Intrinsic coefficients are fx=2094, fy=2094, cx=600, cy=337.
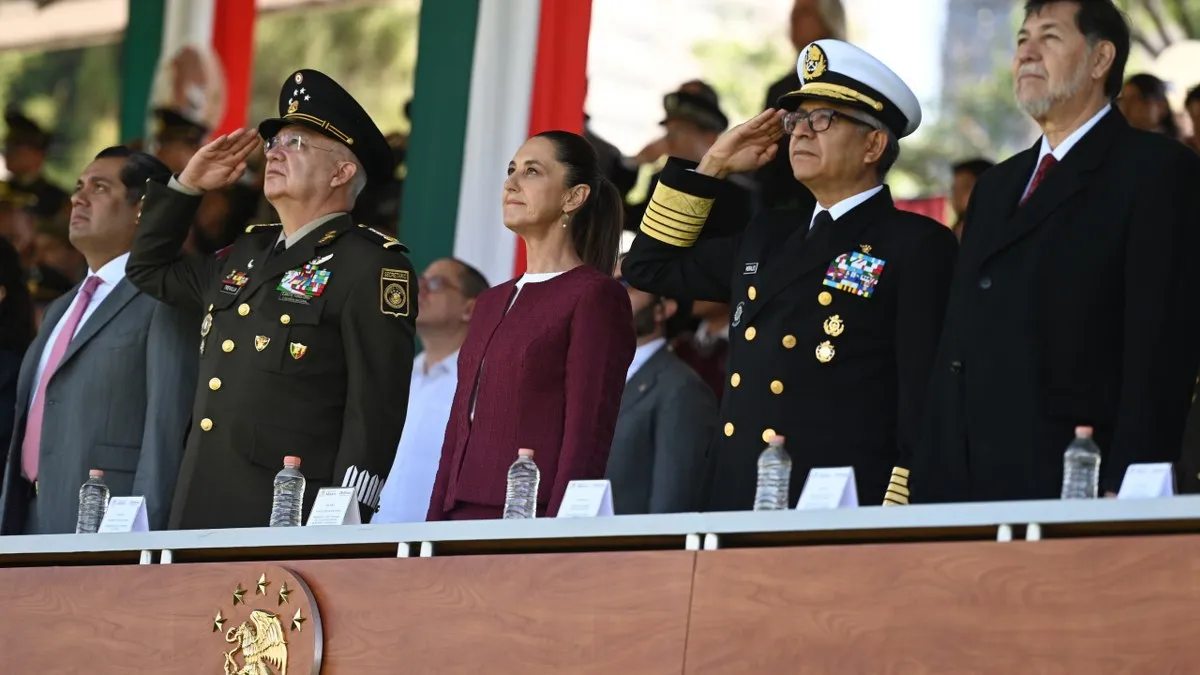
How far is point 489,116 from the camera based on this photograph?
6.92 meters

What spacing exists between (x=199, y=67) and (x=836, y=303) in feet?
16.1

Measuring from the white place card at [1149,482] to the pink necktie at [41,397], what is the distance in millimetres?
2886

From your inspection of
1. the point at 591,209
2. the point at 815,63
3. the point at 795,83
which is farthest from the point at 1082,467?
the point at 795,83

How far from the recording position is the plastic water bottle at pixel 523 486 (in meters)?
3.88

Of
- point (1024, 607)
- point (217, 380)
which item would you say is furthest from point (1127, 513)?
point (217, 380)

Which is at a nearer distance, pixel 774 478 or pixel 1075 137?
pixel 774 478

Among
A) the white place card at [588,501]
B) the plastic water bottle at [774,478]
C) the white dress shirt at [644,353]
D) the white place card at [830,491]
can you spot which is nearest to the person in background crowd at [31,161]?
the white dress shirt at [644,353]

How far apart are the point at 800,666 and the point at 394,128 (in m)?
4.86

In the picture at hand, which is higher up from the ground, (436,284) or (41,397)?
(436,284)

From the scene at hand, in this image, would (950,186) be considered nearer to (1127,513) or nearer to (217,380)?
(217,380)

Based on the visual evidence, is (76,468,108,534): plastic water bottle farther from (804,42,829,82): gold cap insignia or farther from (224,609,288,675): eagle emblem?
(804,42,829,82): gold cap insignia

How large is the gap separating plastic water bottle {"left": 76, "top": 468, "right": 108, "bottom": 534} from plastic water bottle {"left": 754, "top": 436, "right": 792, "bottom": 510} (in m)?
1.56

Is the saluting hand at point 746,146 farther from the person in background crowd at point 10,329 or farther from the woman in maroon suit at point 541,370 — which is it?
the person in background crowd at point 10,329

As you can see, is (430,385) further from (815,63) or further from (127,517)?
(815,63)
